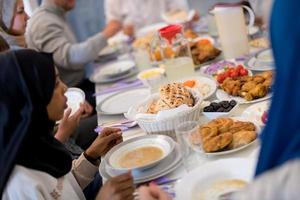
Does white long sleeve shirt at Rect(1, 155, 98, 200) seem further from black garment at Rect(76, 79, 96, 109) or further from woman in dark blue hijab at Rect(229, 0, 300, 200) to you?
black garment at Rect(76, 79, 96, 109)

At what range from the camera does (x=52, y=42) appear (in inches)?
95.3

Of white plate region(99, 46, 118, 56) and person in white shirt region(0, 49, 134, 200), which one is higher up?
person in white shirt region(0, 49, 134, 200)

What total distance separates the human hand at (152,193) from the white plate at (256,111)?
42 cm

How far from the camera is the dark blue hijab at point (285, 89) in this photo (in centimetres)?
69

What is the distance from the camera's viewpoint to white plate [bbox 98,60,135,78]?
221 cm

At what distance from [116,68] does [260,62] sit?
882mm

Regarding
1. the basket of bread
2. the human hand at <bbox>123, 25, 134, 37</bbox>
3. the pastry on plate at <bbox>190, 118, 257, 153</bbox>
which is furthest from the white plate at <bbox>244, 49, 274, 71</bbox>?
the human hand at <bbox>123, 25, 134, 37</bbox>

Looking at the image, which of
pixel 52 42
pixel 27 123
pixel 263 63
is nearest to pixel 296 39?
pixel 27 123

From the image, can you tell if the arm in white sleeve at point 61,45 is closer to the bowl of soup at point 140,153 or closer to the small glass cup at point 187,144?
the bowl of soup at point 140,153

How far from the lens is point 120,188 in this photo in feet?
3.59

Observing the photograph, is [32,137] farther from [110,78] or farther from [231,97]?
[110,78]

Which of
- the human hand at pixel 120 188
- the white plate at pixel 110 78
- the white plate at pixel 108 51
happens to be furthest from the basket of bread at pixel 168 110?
the white plate at pixel 108 51

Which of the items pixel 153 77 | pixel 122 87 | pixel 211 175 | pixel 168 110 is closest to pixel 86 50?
pixel 122 87

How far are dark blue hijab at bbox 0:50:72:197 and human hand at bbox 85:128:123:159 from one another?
243 millimetres
